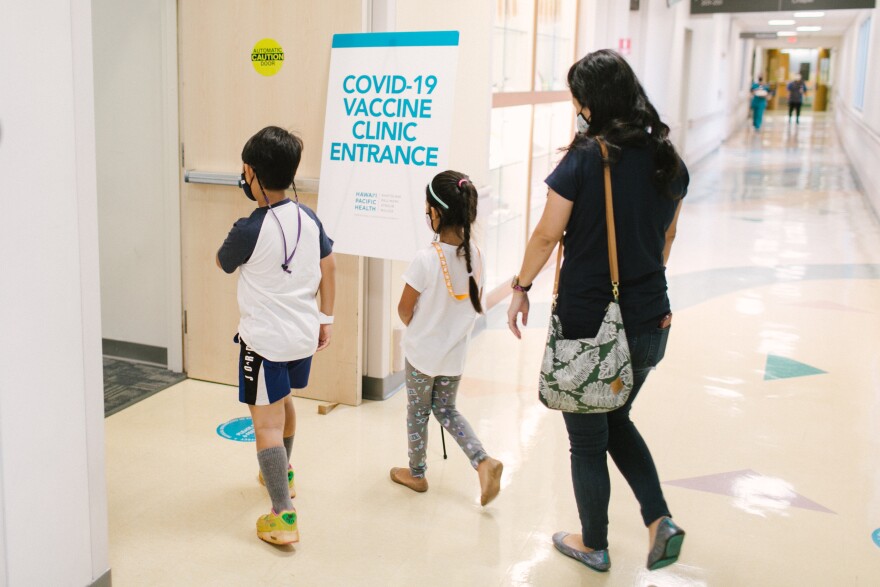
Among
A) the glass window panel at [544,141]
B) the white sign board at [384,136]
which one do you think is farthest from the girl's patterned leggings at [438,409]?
the glass window panel at [544,141]

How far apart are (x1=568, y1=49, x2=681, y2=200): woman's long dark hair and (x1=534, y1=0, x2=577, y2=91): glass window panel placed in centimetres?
384

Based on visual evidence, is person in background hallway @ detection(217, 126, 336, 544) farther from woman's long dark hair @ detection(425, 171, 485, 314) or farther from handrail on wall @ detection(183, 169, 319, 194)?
handrail on wall @ detection(183, 169, 319, 194)

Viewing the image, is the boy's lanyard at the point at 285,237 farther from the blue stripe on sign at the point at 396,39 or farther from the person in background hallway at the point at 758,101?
the person in background hallway at the point at 758,101

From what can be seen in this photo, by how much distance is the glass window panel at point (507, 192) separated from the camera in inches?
217

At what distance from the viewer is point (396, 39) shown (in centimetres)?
340

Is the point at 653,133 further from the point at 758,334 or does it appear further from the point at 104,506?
the point at 758,334

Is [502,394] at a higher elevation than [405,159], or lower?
lower

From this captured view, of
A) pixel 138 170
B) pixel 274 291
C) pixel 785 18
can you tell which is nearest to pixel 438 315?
pixel 274 291

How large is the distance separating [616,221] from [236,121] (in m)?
2.17

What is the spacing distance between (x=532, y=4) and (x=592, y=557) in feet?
13.7

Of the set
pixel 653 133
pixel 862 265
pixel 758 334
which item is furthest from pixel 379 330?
pixel 862 265

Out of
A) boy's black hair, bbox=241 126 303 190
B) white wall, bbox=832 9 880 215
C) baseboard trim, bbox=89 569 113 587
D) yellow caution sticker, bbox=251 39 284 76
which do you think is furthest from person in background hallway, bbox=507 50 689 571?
white wall, bbox=832 9 880 215

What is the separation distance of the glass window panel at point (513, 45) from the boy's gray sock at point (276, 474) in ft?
10.3

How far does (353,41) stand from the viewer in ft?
11.6
